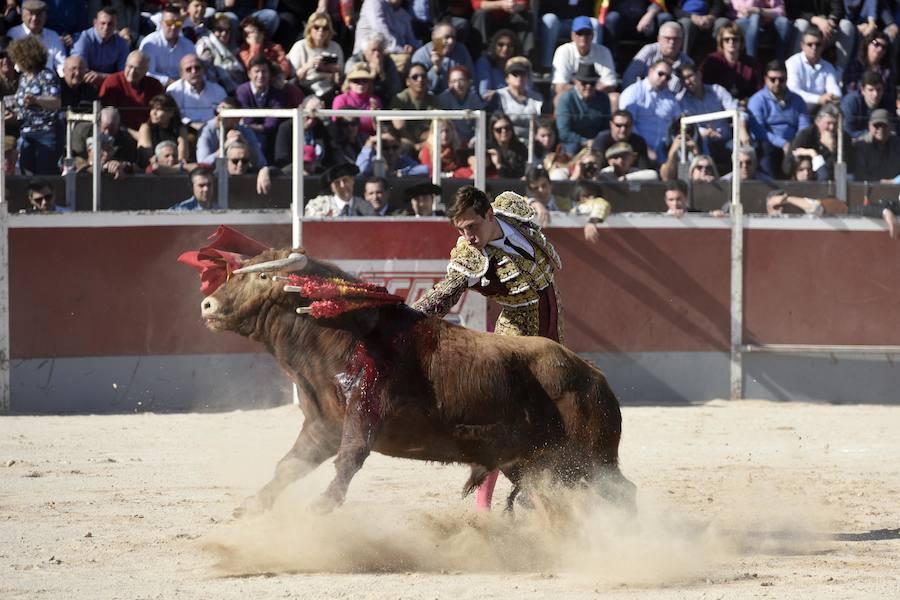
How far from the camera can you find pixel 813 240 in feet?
38.1

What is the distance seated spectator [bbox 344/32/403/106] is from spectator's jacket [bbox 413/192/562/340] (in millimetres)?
6107

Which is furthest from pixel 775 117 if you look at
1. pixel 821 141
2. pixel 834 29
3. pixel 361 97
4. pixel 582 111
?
pixel 361 97

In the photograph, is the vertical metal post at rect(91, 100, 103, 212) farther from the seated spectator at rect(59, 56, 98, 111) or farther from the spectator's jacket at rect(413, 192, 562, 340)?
the spectator's jacket at rect(413, 192, 562, 340)

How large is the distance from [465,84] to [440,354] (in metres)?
6.90

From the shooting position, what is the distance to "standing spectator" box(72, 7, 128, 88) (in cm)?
1198

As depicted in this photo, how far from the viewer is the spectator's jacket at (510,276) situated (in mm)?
6301

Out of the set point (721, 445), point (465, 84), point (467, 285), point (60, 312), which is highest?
point (465, 84)

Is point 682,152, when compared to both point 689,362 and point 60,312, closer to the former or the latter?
point 689,362

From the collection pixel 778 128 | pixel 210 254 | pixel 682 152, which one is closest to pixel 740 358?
pixel 682 152

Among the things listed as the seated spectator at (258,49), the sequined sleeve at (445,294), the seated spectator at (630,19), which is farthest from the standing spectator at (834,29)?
the sequined sleeve at (445,294)

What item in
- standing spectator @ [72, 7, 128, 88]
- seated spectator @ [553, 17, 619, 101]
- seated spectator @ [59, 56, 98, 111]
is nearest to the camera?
seated spectator @ [59, 56, 98, 111]

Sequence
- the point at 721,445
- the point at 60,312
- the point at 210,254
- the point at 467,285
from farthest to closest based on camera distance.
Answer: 1. the point at 60,312
2. the point at 721,445
3. the point at 467,285
4. the point at 210,254

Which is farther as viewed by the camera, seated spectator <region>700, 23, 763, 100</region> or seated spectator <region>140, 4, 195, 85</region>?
seated spectator <region>700, 23, 763, 100</region>

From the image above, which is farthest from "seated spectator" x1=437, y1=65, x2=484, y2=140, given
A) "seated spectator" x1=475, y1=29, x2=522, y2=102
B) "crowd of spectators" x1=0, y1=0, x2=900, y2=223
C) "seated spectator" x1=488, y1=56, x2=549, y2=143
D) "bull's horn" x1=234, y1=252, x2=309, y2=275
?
"bull's horn" x1=234, y1=252, x2=309, y2=275
